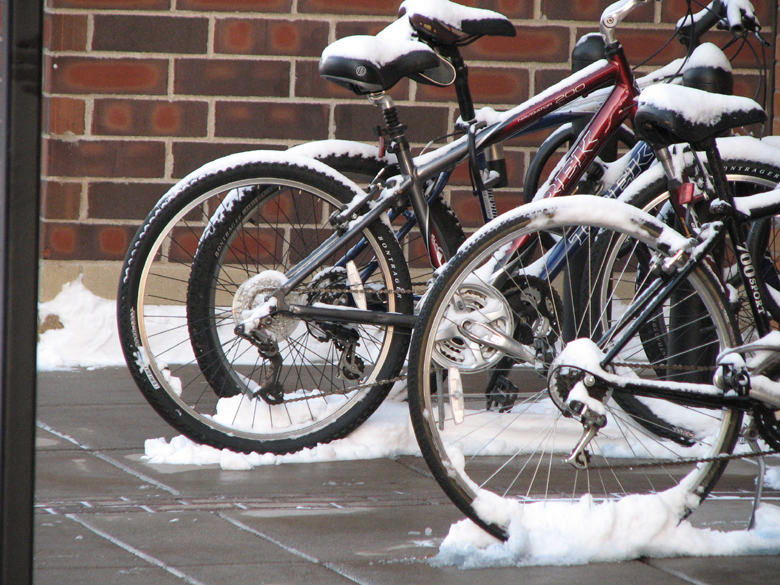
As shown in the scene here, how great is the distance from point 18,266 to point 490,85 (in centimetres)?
318

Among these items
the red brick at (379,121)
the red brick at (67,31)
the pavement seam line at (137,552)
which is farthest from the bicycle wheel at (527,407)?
the red brick at (67,31)

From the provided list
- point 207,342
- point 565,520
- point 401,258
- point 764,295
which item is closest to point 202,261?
point 207,342

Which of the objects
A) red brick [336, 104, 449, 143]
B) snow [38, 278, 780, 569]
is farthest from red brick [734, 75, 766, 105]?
snow [38, 278, 780, 569]

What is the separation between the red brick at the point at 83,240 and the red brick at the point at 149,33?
793 mm

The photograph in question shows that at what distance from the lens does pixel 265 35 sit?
4.01 metres

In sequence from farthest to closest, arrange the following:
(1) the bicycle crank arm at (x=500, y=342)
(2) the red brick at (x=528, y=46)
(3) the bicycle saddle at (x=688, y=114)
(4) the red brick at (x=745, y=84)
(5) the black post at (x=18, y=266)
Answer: (4) the red brick at (x=745, y=84) → (2) the red brick at (x=528, y=46) → (1) the bicycle crank arm at (x=500, y=342) → (3) the bicycle saddle at (x=688, y=114) → (5) the black post at (x=18, y=266)

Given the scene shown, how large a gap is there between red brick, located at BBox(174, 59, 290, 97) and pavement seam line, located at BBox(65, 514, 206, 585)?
2.28 meters

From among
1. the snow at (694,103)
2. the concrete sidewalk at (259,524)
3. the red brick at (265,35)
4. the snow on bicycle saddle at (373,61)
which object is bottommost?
the concrete sidewalk at (259,524)

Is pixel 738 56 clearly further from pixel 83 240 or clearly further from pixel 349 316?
pixel 83 240

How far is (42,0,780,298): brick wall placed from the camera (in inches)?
157

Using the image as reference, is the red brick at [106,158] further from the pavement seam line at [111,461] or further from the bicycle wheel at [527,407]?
the bicycle wheel at [527,407]

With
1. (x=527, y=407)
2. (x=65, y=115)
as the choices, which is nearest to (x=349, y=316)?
(x=527, y=407)

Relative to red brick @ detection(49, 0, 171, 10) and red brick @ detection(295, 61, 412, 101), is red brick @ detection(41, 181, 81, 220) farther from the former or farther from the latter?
red brick @ detection(295, 61, 412, 101)

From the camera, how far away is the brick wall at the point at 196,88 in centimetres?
400
